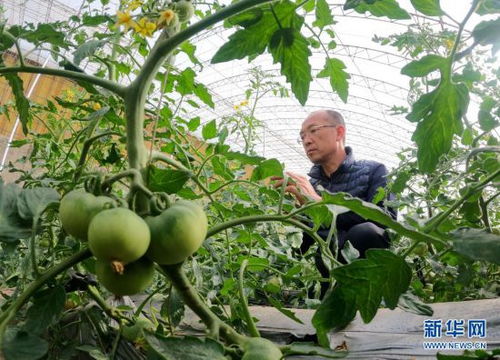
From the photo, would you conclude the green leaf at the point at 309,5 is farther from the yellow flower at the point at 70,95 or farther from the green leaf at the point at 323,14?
the yellow flower at the point at 70,95

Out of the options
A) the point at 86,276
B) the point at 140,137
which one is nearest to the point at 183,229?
the point at 140,137

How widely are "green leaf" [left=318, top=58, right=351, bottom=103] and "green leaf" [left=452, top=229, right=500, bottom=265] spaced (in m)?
0.59

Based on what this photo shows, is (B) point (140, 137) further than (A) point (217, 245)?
No

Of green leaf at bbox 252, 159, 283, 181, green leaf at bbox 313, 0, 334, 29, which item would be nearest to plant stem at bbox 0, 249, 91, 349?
green leaf at bbox 252, 159, 283, 181

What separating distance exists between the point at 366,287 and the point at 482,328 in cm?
45

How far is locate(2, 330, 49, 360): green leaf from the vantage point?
0.71 metres

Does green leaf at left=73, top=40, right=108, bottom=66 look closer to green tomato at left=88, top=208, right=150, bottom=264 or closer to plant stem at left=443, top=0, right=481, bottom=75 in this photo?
A: green tomato at left=88, top=208, right=150, bottom=264

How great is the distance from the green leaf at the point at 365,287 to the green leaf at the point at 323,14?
67cm

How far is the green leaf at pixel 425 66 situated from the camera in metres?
0.92

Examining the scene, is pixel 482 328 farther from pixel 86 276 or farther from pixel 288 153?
pixel 288 153

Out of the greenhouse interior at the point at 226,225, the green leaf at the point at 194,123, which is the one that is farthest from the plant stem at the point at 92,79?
the green leaf at the point at 194,123

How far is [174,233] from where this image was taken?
2.22 ft

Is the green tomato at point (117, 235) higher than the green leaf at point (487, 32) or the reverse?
the reverse

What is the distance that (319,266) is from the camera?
6.88ft
